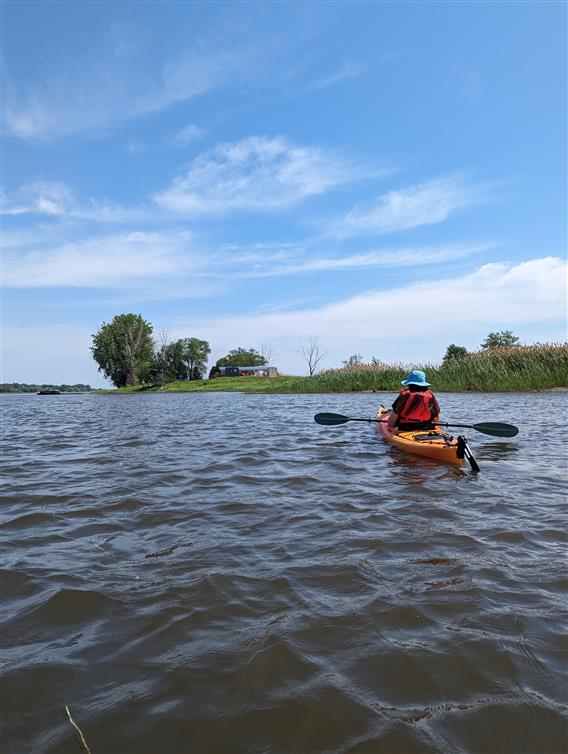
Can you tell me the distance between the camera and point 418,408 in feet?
30.3

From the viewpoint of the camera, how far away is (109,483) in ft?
22.0

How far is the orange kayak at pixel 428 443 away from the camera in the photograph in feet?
25.2

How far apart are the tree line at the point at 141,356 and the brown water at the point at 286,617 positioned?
7210cm

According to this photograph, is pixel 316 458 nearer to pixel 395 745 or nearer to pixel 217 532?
pixel 217 532

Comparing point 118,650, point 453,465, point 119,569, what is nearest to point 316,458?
point 453,465

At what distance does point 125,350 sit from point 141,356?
10.4 feet

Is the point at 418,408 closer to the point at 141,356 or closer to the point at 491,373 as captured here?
the point at 491,373

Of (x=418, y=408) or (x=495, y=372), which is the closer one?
(x=418, y=408)

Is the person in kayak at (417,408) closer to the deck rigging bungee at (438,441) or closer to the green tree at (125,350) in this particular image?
the deck rigging bungee at (438,441)

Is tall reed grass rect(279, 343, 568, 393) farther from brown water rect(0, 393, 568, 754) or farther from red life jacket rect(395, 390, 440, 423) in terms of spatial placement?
brown water rect(0, 393, 568, 754)

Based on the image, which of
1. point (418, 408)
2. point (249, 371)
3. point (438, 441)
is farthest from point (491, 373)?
point (249, 371)

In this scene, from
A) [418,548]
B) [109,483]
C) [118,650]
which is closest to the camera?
[118,650]

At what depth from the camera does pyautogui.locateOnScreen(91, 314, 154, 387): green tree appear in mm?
80062

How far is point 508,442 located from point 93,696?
957 centimetres
